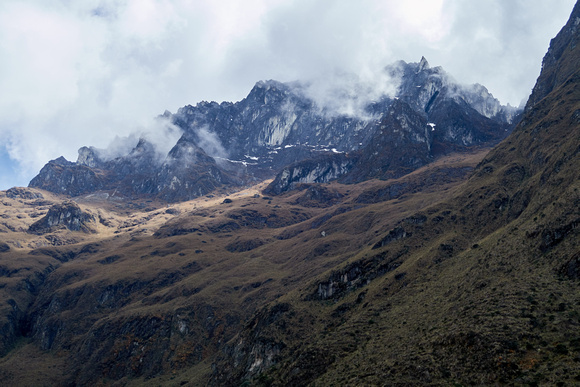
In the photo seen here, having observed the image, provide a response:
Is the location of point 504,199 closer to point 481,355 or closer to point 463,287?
point 463,287

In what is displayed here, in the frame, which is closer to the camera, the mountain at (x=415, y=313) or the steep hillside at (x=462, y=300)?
the steep hillside at (x=462, y=300)

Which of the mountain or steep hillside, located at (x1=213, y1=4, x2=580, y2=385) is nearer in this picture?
steep hillside, located at (x1=213, y1=4, x2=580, y2=385)

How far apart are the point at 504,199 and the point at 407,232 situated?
34.6m

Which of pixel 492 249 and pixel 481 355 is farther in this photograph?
pixel 492 249

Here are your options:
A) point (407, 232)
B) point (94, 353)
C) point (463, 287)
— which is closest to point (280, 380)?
point (463, 287)

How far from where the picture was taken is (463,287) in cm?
9144

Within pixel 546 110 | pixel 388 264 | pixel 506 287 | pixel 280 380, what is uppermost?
pixel 546 110

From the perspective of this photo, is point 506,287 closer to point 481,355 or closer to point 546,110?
point 481,355

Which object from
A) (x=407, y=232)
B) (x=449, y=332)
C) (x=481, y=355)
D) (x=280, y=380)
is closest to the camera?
(x=481, y=355)

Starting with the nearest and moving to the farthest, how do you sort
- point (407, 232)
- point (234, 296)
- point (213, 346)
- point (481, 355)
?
point (481, 355) → point (407, 232) → point (213, 346) → point (234, 296)

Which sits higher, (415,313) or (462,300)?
(462,300)

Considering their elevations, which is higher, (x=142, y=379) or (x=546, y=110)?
(x=546, y=110)

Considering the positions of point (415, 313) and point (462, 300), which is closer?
point (462, 300)

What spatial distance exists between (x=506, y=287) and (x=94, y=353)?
165 metres
